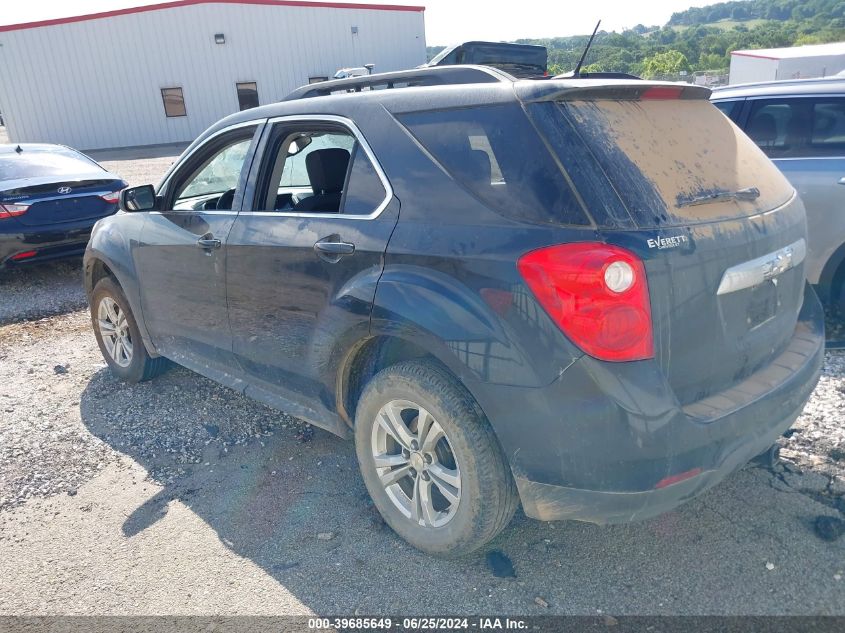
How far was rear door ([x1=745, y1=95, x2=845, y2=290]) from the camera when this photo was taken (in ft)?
15.5

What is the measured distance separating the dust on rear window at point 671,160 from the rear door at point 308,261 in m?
0.86

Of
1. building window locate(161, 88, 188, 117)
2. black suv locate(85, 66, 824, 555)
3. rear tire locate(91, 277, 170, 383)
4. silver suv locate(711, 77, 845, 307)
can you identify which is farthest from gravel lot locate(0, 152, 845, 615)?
building window locate(161, 88, 188, 117)

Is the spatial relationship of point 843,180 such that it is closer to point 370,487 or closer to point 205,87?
point 370,487

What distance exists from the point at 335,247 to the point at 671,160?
1395mm

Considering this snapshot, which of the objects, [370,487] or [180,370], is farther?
[180,370]

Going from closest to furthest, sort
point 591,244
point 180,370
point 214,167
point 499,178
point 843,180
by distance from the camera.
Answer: point 591,244 < point 499,178 < point 214,167 < point 843,180 < point 180,370

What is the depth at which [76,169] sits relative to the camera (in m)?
8.23

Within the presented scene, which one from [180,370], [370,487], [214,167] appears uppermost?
[214,167]

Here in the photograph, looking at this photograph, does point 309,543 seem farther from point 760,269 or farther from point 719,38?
point 719,38

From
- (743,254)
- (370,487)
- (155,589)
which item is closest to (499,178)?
(743,254)

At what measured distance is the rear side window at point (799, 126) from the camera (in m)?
4.85

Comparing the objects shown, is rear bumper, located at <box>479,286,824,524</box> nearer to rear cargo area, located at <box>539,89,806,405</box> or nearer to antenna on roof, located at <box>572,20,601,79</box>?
rear cargo area, located at <box>539,89,806,405</box>

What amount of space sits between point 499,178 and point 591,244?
469mm

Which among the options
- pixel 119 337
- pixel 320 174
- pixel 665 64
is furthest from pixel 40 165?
pixel 665 64
